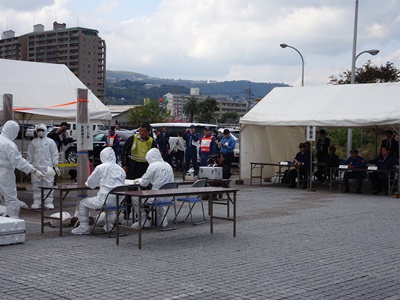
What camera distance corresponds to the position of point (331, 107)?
2022 centimetres

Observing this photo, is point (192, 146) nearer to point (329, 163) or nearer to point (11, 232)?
point (329, 163)

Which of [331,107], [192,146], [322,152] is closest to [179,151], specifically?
[192,146]

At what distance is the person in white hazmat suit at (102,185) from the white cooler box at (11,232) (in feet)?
4.09

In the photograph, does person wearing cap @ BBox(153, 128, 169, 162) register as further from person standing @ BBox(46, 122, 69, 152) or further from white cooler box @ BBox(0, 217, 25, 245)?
white cooler box @ BBox(0, 217, 25, 245)

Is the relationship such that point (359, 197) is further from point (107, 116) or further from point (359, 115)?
point (107, 116)

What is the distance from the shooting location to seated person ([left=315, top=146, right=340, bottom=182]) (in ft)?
71.8

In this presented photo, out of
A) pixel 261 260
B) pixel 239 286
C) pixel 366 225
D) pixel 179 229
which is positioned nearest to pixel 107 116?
pixel 179 229

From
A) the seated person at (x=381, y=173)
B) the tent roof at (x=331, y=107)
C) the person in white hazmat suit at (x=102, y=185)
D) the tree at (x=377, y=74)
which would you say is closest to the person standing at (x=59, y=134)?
the tent roof at (x=331, y=107)

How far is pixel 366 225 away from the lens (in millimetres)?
12656

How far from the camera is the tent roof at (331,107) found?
1895cm

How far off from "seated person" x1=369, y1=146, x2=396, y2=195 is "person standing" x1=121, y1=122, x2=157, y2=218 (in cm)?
868

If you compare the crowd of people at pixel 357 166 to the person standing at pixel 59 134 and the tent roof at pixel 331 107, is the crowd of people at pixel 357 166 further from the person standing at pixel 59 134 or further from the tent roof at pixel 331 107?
the person standing at pixel 59 134

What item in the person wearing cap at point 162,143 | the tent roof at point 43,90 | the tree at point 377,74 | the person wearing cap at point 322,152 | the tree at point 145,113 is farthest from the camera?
the tree at point 145,113

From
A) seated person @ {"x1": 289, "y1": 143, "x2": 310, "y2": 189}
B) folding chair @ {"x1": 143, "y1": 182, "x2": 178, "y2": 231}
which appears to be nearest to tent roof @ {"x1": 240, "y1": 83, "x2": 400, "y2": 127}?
seated person @ {"x1": 289, "y1": 143, "x2": 310, "y2": 189}
